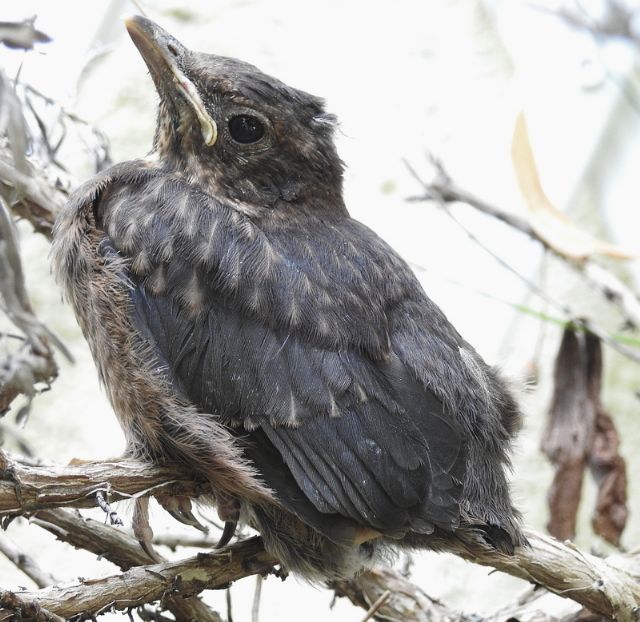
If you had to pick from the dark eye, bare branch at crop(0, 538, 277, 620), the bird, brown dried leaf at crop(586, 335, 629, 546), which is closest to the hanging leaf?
brown dried leaf at crop(586, 335, 629, 546)

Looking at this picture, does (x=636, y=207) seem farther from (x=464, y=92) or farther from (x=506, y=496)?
(x=506, y=496)

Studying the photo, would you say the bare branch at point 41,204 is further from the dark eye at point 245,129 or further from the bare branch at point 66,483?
the bare branch at point 66,483

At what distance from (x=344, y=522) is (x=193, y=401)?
0.47 meters

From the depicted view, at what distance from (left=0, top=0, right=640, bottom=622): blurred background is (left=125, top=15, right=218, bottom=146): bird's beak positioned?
6.99ft

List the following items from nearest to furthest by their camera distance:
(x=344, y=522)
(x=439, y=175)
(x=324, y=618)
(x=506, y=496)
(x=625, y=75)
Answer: (x=344, y=522), (x=506, y=496), (x=439, y=175), (x=324, y=618), (x=625, y=75)

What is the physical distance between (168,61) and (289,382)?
1.01 metres

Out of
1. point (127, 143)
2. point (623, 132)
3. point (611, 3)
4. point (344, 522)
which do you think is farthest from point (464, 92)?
point (344, 522)

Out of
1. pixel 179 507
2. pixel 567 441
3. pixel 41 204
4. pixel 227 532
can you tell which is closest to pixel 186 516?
pixel 179 507

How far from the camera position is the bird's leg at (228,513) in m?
2.32

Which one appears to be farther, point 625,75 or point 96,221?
point 625,75

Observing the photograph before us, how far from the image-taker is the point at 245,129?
8.55 ft

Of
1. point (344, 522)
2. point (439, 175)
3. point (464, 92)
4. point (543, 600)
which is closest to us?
point (344, 522)

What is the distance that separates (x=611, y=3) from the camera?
11.9 ft

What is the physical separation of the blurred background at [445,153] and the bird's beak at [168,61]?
83.9 inches
